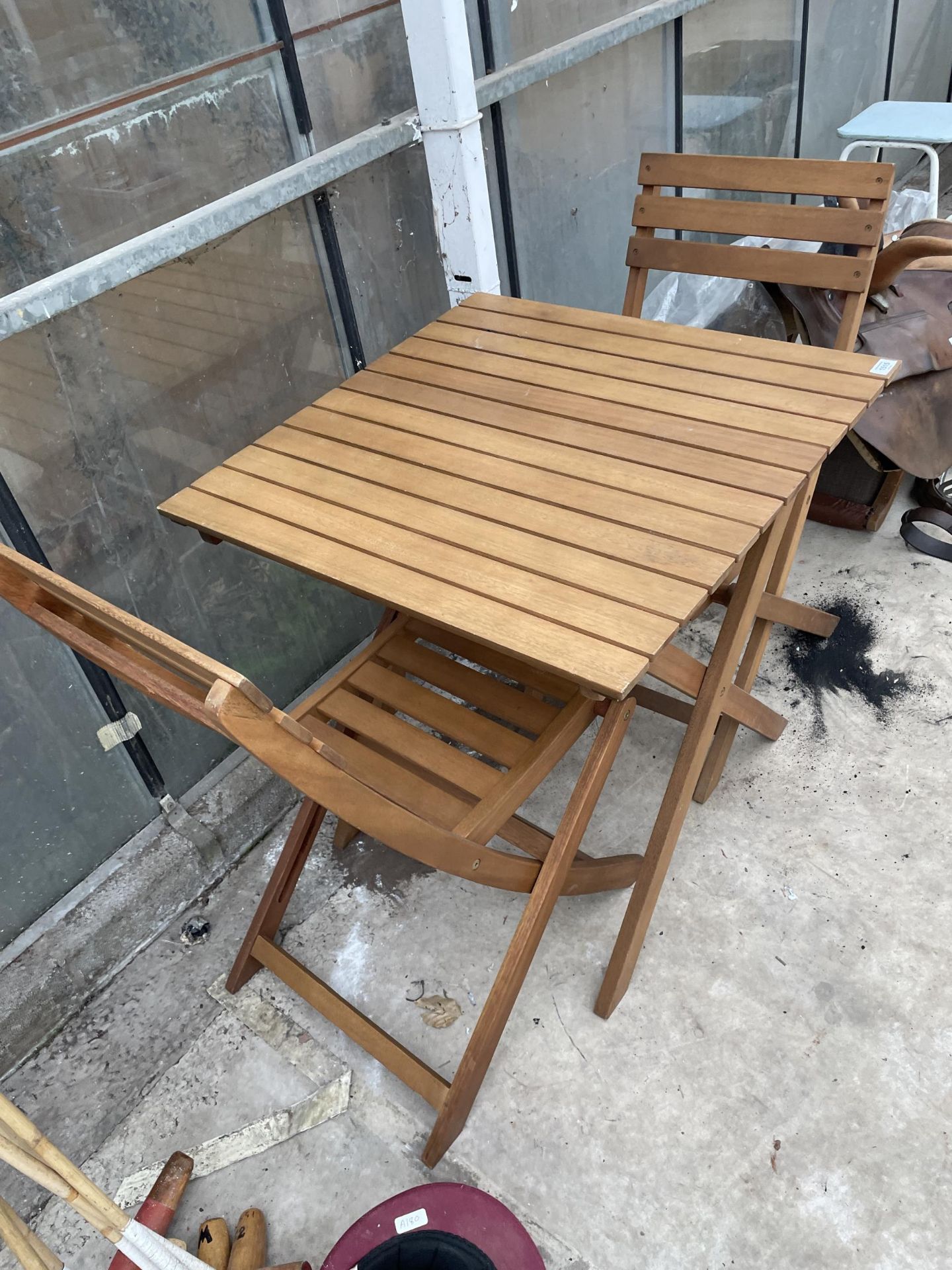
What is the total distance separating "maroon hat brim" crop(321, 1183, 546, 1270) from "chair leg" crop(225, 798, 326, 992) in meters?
0.80

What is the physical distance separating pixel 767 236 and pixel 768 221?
0.07 meters

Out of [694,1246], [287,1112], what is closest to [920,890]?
[694,1246]

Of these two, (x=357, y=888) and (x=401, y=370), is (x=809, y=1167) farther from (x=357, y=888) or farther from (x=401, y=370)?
(x=401, y=370)

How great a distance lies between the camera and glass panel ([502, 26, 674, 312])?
308 cm

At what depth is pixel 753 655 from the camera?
8.44 ft

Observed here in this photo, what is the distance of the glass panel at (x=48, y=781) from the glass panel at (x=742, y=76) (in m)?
3.24

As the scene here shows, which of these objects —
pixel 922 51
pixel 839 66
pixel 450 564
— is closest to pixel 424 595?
pixel 450 564

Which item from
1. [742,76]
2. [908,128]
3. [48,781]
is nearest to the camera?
[48,781]

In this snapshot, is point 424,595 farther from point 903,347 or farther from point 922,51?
point 922,51

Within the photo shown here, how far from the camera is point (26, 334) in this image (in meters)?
1.91

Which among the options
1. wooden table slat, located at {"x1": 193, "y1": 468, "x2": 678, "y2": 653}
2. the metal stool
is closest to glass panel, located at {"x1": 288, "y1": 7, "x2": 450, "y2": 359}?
wooden table slat, located at {"x1": 193, "y1": 468, "x2": 678, "y2": 653}

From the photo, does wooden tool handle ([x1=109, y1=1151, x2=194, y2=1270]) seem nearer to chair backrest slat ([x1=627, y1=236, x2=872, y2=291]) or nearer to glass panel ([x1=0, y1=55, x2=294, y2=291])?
glass panel ([x1=0, y1=55, x2=294, y2=291])

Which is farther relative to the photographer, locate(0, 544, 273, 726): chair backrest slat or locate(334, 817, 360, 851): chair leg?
locate(334, 817, 360, 851): chair leg

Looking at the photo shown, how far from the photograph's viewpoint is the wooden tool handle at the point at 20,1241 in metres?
1.00
